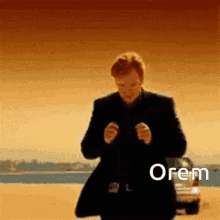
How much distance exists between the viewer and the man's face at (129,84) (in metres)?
2.13

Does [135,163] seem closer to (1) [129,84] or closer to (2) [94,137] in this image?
(2) [94,137]

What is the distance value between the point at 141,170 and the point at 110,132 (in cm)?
33

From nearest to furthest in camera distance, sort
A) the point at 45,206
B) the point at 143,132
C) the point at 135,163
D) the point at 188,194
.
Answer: the point at 143,132 < the point at 135,163 < the point at 188,194 < the point at 45,206

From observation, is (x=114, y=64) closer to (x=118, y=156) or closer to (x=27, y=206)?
(x=118, y=156)

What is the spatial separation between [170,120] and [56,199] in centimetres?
613

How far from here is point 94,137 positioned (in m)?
2.29

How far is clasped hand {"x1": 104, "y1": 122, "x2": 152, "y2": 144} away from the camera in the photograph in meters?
2.09

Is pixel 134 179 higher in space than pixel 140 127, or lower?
lower

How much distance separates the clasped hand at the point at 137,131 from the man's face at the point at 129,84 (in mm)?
199

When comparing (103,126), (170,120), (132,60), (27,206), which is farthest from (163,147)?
(27,206)

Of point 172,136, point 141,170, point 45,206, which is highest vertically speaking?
point 172,136

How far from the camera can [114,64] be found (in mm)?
2137

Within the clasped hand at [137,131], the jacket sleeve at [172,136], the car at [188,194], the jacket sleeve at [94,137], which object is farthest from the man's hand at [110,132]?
the car at [188,194]

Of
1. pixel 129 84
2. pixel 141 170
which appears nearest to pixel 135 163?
pixel 141 170
